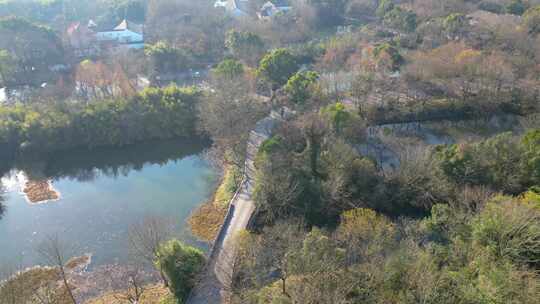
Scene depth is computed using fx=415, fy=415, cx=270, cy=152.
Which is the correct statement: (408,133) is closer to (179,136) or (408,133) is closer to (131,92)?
(179,136)

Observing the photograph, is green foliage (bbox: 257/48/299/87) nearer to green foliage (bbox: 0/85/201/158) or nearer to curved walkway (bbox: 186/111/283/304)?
green foliage (bbox: 0/85/201/158)

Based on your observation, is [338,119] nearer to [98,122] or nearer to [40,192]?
[98,122]

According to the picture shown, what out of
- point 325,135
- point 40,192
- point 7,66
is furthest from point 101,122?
point 325,135

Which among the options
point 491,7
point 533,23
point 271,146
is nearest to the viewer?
point 271,146

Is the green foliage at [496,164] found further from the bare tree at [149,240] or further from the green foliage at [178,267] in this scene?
the bare tree at [149,240]

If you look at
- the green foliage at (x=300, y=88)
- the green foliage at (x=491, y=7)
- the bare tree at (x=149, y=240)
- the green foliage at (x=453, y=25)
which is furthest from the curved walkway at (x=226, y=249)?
the green foliage at (x=491, y=7)

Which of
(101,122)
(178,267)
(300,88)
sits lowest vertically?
(178,267)

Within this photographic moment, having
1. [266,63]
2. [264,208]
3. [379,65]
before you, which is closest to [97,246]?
[264,208]
